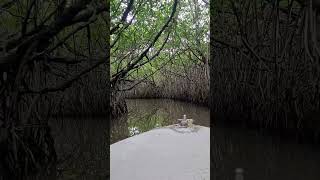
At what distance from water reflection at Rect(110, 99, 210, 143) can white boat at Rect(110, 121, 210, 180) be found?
0.17ft

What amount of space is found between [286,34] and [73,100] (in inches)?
64.6

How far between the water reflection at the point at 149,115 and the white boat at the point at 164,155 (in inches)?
2.1

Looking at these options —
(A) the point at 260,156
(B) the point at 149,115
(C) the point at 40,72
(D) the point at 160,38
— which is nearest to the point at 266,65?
(A) the point at 260,156

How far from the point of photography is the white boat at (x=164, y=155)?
2.70 m

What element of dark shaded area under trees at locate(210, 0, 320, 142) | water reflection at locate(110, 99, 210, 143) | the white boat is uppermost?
dark shaded area under trees at locate(210, 0, 320, 142)

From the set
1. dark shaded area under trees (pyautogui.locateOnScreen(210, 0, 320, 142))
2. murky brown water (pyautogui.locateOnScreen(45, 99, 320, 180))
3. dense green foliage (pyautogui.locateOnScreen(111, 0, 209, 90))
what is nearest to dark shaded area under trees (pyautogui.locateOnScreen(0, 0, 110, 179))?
murky brown water (pyautogui.locateOnScreen(45, 99, 320, 180))

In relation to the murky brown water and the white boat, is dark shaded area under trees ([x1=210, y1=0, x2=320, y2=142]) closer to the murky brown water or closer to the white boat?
the murky brown water

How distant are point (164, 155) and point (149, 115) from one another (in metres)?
0.35

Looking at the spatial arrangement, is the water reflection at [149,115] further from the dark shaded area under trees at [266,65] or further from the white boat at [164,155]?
the dark shaded area under trees at [266,65]

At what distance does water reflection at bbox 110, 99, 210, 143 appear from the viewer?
2.85 m

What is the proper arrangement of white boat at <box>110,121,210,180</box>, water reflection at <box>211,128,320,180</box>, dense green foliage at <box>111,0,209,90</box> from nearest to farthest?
1. water reflection at <box>211,128,320,180</box>
2. white boat at <box>110,121,210,180</box>
3. dense green foliage at <box>111,0,209,90</box>

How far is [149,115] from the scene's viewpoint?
289 centimetres

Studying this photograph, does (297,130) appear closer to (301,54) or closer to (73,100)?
(301,54)

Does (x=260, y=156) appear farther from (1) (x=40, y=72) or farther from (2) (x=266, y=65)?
(1) (x=40, y=72)
